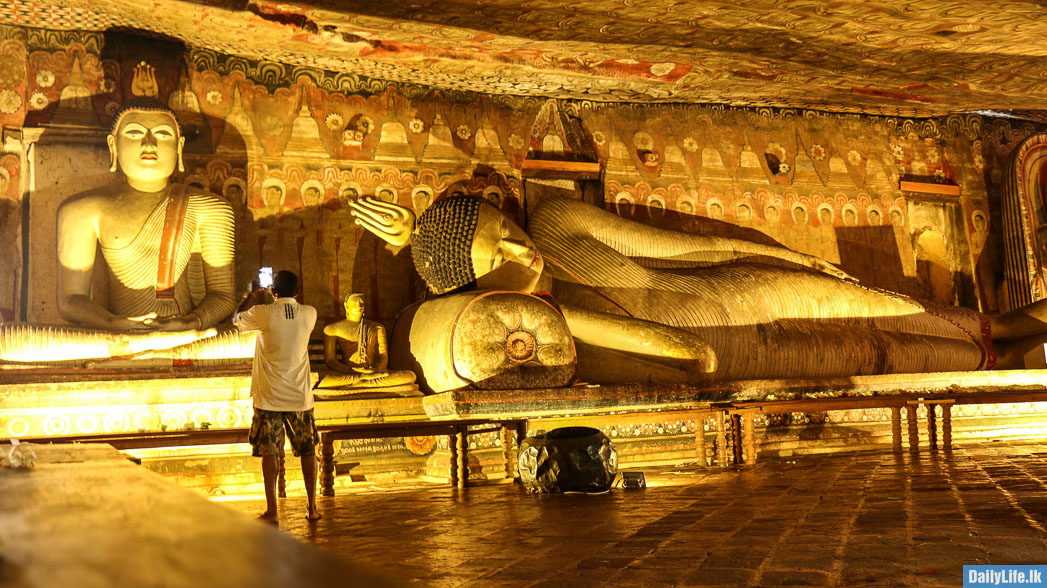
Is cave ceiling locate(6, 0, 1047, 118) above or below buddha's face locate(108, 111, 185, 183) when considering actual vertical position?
above

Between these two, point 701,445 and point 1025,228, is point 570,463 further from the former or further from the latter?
point 1025,228

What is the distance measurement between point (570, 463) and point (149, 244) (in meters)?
3.18

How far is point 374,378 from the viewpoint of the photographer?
5609mm

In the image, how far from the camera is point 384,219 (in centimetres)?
642

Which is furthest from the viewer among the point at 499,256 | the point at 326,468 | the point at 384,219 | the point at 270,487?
the point at 384,219

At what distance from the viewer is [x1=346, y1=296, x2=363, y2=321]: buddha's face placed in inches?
237

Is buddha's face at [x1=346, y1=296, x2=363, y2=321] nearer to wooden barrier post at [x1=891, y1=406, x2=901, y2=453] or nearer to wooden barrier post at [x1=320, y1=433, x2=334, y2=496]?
wooden barrier post at [x1=320, y1=433, x2=334, y2=496]

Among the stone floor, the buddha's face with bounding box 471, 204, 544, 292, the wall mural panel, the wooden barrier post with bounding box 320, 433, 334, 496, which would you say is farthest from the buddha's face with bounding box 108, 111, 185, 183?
the stone floor

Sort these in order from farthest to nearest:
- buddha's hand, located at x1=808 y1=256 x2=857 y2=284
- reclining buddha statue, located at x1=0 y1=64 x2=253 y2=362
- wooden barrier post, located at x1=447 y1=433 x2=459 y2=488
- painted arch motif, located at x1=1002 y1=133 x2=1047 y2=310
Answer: painted arch motif, located at x1=1002 y1=133 x2=1047 y2=310, buddha's hand, located at x1=808 y1=256 x2=857 y2=284, reclining buddha statue, located at x1=0 y1=64 x2=253 y2=362, wooden barrier post, located at x1=447 y1=433 x2=459 y2=488

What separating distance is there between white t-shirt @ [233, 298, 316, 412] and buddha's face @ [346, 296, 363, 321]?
2.33m

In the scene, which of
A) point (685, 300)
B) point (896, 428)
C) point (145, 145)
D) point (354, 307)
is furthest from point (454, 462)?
point (896, 428)

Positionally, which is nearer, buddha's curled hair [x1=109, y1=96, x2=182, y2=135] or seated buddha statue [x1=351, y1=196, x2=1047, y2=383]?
buddha's curled hair [x1=109, y1=96, x2=182, y2=135]

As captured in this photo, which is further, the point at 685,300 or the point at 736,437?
the point at 685,300

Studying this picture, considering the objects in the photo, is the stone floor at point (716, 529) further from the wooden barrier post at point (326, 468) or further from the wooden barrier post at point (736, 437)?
the wooden barrier post at point (736, 437)
